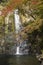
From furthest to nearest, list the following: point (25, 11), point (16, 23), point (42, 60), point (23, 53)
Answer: point (16, 23) → point (23, 53) → point (25, 11) → point (42, 60)

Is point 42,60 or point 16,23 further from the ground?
point 16,23

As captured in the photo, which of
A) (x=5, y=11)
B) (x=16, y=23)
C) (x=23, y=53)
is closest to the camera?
(x=5, y=11)

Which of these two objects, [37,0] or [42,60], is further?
[42,60]

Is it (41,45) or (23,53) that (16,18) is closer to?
(23,53)

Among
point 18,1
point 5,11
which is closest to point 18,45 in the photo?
point 5,11

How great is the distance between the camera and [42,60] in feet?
26.1

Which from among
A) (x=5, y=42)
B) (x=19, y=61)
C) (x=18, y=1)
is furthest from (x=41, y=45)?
(x=18, y=1)

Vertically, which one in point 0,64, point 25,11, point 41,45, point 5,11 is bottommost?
point 0,64

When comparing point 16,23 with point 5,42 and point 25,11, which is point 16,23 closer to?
point 5,42

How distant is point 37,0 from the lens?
443cm

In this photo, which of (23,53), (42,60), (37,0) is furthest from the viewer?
(23,53)

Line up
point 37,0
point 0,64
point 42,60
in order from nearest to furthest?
point 37,0, point 42,60, point 0,64

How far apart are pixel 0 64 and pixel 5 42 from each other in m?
2.65

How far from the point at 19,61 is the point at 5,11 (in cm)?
437
